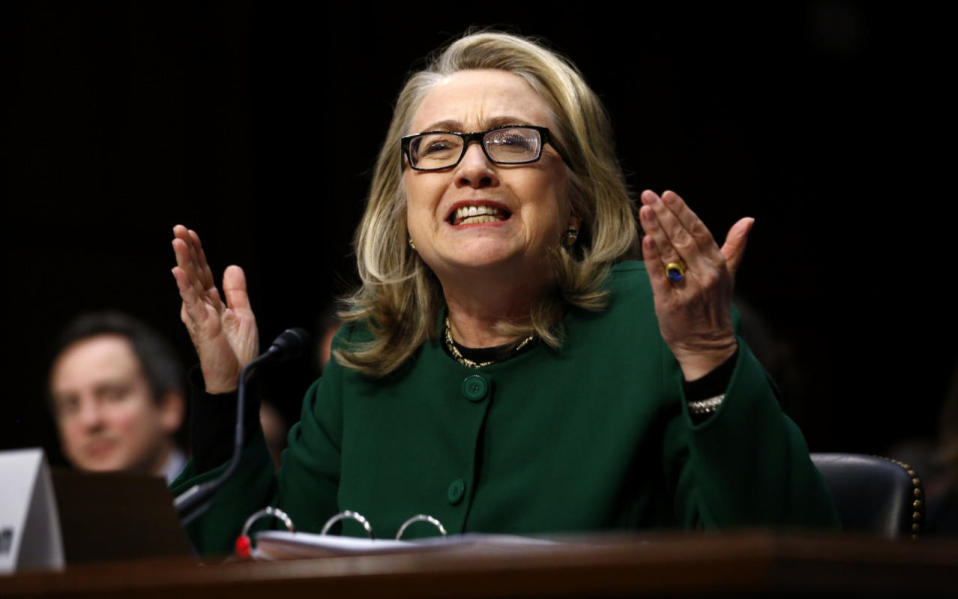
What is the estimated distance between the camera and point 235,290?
1760mm

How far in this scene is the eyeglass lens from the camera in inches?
65.8

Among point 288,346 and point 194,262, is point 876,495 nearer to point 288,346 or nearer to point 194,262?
point 288,346

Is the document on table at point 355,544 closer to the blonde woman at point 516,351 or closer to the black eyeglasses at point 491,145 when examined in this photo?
the blonde woman at point 516,351

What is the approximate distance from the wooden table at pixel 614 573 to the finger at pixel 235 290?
3.51 feet

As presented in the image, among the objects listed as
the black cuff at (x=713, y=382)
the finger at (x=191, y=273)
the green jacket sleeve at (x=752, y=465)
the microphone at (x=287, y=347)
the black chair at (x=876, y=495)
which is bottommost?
the black chair at (x=876, y=495)

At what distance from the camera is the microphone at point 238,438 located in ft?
4.22

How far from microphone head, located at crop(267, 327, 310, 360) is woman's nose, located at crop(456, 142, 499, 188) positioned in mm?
346

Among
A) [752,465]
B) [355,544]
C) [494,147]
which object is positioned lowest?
[752,465]

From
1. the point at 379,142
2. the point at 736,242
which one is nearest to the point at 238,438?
the point at 736,242

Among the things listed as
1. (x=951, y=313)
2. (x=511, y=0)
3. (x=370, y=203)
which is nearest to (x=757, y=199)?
(x=951, y=313)

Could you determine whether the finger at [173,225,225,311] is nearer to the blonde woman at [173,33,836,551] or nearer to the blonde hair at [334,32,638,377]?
the blonde woman at [173,33,836,551]

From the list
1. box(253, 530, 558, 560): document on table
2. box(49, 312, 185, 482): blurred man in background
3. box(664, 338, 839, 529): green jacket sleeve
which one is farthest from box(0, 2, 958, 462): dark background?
box(253, 530, 558, 560): document on table

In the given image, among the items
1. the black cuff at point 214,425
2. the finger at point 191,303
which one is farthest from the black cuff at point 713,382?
the finger at point 191,303

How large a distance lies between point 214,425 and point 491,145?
57 centimetres
